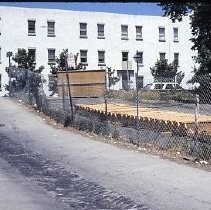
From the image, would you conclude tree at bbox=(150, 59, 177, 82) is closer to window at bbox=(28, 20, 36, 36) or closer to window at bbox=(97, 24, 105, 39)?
window at bbox=(97, 24, 105, 39)

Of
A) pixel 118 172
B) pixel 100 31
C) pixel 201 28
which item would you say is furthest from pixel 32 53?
pixel 118 172

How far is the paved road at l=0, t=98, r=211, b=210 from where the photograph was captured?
693 centimetres

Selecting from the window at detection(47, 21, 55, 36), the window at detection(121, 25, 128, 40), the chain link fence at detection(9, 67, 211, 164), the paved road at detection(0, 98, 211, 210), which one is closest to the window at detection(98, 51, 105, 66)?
Answer: the window at detection(121, 25, 128, 40)

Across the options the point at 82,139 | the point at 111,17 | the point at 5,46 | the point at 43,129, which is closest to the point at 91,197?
the point at 82,139

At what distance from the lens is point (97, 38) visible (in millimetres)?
52875

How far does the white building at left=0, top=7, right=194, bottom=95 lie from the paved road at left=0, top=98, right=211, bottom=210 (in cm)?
3389

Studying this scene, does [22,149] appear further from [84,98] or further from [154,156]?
[84,98]

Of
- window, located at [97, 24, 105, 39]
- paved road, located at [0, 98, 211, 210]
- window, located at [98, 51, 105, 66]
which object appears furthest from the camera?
window, located at [98, 51, 105, 66]

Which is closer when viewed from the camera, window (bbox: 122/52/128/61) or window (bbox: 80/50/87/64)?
window (bbox: 80/50/87/64)

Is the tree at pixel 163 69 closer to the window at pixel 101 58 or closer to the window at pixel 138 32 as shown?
the window at pixel 138 32

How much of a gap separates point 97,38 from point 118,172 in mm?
44519

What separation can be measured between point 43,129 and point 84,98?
7.89 metres

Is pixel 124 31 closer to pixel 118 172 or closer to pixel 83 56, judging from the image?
pixel 83 56

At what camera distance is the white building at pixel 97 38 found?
4906 cm
